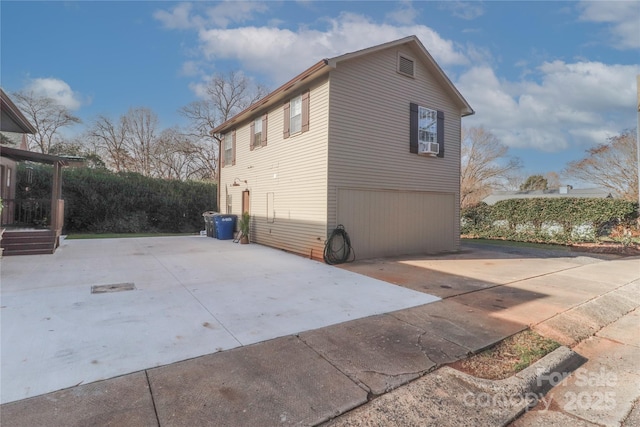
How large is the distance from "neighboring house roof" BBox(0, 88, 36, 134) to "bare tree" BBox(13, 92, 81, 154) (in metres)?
16.3

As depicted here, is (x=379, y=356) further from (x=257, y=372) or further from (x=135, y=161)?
(x=135, y=161)

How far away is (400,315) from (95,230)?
15431 mm

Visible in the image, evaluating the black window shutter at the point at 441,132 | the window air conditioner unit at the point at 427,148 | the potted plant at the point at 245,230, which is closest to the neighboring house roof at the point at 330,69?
the black window shutter at the point at 441,132

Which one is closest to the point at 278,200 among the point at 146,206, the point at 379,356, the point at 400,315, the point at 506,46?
the point at 400,315

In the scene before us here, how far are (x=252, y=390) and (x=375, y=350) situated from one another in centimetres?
128

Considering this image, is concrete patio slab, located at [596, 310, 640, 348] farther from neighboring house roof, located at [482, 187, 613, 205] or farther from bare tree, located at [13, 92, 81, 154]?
bare tree, located at [13, 92, 81, 154]

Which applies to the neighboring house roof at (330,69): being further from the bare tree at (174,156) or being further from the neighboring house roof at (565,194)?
the bare tree at (174,156)

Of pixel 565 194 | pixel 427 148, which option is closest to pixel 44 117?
pixel 427 148

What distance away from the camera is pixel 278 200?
993cm

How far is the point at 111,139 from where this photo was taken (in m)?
24.3

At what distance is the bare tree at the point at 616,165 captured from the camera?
17.8 metres

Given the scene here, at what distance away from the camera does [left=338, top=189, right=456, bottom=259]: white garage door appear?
827 centimetres

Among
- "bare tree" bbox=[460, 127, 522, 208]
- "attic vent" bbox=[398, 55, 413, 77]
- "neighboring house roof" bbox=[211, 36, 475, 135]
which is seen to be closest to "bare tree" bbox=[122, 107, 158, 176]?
"neighboring house roof" bbox=[211, 36, 475, 135]

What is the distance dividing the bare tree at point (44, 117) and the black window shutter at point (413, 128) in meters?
25.1
